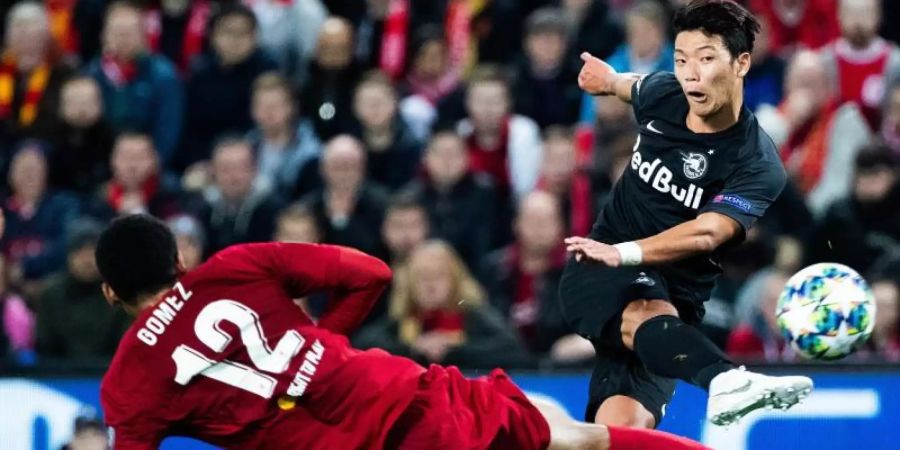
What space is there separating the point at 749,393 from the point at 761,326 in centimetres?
341

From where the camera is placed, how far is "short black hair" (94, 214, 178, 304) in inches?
238

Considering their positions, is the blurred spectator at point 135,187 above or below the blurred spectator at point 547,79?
below

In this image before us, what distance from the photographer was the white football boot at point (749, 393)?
596 centimetres

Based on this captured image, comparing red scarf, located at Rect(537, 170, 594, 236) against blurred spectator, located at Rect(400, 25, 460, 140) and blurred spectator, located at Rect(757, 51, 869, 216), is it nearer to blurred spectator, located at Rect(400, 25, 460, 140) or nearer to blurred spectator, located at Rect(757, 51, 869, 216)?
blurred spectator, located at Rect(757, 51, 869, 216)

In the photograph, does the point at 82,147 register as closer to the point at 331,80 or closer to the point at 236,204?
the point at 236,204

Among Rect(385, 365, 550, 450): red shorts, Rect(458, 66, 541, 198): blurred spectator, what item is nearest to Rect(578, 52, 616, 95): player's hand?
Rect(385, 365, 550, 450): red shorts

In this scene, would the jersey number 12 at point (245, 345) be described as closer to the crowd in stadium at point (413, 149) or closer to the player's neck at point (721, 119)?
the player's neck at point (721, 119)

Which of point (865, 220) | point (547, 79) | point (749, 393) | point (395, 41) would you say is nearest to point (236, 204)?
point (395, 41)

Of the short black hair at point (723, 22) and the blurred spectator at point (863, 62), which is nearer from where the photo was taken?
the short black hair at point (723, 22)

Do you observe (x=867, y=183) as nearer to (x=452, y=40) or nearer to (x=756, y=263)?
(x=756, y=263)

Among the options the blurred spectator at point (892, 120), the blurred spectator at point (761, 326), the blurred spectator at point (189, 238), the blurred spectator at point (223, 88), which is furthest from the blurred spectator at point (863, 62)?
the blurred spectator at point (189, 238)

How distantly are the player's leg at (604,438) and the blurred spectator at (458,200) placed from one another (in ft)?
12.2

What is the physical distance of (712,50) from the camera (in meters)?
6.28

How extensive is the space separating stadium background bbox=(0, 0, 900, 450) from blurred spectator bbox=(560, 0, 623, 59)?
1 centimetres
